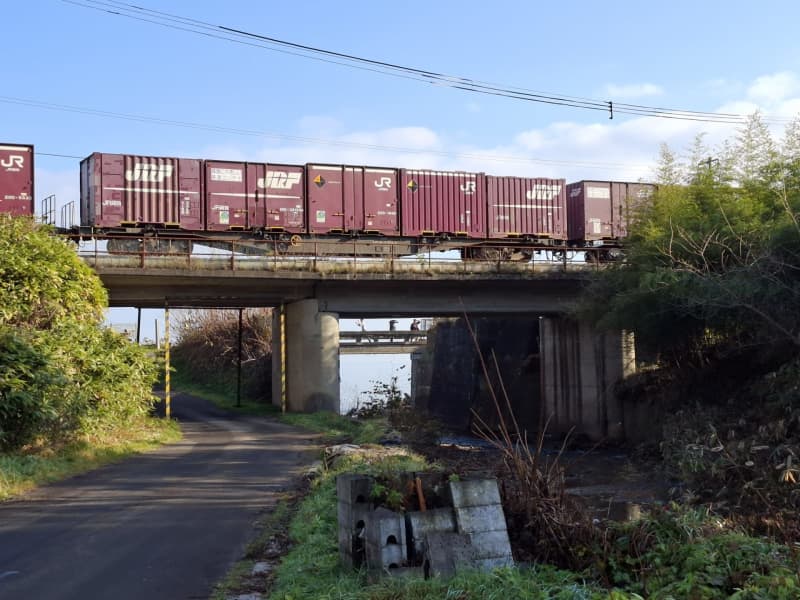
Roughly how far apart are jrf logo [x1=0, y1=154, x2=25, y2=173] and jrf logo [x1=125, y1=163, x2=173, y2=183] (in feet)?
11.1

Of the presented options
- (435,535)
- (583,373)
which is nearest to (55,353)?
(435,535)

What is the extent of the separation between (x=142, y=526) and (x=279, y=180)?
22010mm

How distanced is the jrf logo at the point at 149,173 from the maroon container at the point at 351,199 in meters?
5.16

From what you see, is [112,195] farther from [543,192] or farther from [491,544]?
[491,544]

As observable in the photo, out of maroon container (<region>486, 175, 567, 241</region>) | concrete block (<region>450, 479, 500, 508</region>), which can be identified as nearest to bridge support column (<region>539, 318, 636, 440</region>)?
maroon container (<region>486, 175, 567, 241</region>)

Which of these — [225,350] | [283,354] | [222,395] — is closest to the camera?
[283,354]

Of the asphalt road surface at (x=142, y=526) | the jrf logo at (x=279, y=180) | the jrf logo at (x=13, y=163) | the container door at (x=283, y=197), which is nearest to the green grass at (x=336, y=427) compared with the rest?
the asphalt road surface at (x=142, y=526)

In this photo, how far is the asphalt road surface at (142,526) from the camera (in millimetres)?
7543

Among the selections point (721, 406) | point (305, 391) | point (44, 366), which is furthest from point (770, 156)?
point (44, 366)

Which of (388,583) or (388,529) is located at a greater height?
(388,529)

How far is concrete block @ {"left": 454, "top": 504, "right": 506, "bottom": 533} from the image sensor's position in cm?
665

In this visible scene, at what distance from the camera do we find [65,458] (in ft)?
51.8

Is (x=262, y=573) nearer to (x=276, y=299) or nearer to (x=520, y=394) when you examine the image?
(x=276, y=299)

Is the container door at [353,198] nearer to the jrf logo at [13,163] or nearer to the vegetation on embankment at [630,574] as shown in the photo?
the jrf logo at [13,163]
